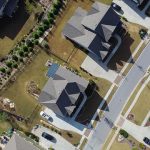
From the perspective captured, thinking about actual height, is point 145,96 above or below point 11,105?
above

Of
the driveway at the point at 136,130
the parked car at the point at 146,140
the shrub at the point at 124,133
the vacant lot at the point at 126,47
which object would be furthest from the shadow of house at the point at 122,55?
the parked car at the point at 146,140

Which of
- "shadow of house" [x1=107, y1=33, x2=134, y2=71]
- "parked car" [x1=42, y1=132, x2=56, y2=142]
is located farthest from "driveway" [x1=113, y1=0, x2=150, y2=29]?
"parked car" [x1=42, y1=132, x2=56, y2=142]

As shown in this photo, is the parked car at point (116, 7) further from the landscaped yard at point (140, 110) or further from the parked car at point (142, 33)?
the landscaped yard at point (140, 110)

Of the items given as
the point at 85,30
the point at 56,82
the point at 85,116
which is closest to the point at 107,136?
the point at 85,116

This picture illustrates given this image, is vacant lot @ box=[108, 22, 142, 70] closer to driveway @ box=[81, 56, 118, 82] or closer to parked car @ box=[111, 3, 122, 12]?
driveway @ box=[81, 56, 118, 82]

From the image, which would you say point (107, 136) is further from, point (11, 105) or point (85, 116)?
point (11, 105)

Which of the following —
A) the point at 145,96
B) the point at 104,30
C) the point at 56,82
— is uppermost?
the point at 104,30
